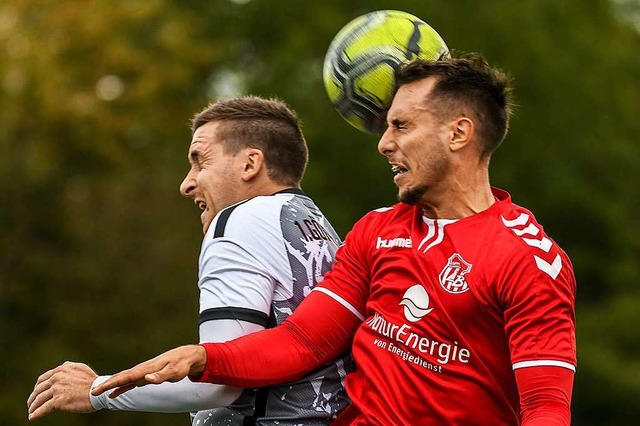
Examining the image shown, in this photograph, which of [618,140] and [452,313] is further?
[618,140]

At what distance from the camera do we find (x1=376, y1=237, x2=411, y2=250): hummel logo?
4.98 meters

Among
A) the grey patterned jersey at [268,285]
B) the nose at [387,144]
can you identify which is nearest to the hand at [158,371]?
the grey patterned jersey at [268,285]

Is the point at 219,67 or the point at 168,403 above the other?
the point at 219,67

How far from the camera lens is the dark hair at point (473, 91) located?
16.6 ft

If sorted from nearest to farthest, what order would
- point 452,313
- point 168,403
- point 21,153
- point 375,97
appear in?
point 452,313 → point 168,403 → point 375,97 → point 21,153

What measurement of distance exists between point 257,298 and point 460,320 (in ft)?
2.76

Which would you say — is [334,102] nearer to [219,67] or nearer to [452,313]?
[452,313]

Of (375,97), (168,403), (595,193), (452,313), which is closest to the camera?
(452,313)

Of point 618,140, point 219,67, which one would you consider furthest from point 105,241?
point 618,140

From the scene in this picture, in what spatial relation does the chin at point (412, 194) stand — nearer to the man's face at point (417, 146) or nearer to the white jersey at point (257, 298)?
the man's face at point (417, 146)

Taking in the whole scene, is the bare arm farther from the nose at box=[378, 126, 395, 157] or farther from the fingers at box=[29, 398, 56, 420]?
the nose at box=[378, 126, 395, 157]

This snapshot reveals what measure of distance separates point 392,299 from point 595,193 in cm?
2511

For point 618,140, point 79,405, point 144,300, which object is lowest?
point 79,405

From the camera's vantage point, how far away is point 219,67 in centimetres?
2998
